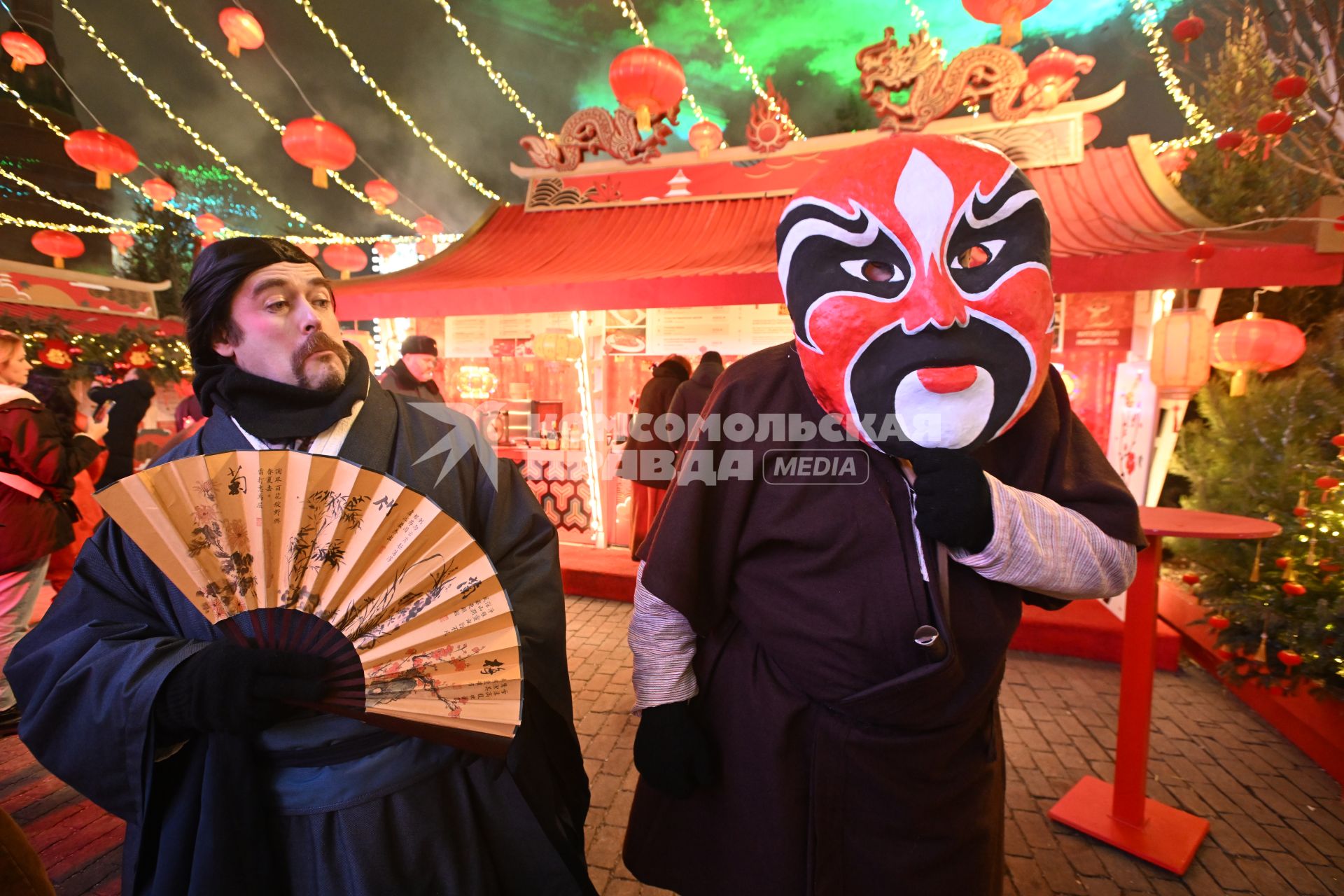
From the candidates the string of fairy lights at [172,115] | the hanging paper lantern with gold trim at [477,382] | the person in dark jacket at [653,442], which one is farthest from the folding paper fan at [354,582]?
the string of fairy lights at [172,115]

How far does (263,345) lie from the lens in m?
Answer: 1.25

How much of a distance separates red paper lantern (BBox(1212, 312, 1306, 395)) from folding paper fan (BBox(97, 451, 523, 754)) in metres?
5.11

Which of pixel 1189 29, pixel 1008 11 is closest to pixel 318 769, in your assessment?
pixel 1189 29

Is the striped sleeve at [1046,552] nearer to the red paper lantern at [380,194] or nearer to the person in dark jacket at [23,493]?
the person in dark jacket at [23,493]

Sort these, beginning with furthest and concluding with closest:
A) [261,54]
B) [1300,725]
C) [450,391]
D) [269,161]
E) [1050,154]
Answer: [269,161]
[261,54]
[450,391]
[1050,154]
[1300,725]

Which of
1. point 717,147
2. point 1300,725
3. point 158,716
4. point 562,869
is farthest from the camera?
point 717,147

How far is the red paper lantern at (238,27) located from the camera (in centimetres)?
537

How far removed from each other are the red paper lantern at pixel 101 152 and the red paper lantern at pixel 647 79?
5342mm

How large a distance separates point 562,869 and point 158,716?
819mm

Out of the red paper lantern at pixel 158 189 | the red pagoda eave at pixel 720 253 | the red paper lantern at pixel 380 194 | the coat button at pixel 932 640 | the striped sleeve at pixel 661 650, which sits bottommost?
the striped sleeve at pixel 661 650

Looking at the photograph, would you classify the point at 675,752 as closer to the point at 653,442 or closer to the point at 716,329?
the point at 653,442

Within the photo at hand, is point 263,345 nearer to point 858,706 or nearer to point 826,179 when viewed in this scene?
point 826,179

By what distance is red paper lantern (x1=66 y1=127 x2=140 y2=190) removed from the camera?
20.0 feet

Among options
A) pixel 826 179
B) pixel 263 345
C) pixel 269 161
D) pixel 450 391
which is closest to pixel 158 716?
pixel 263 345
